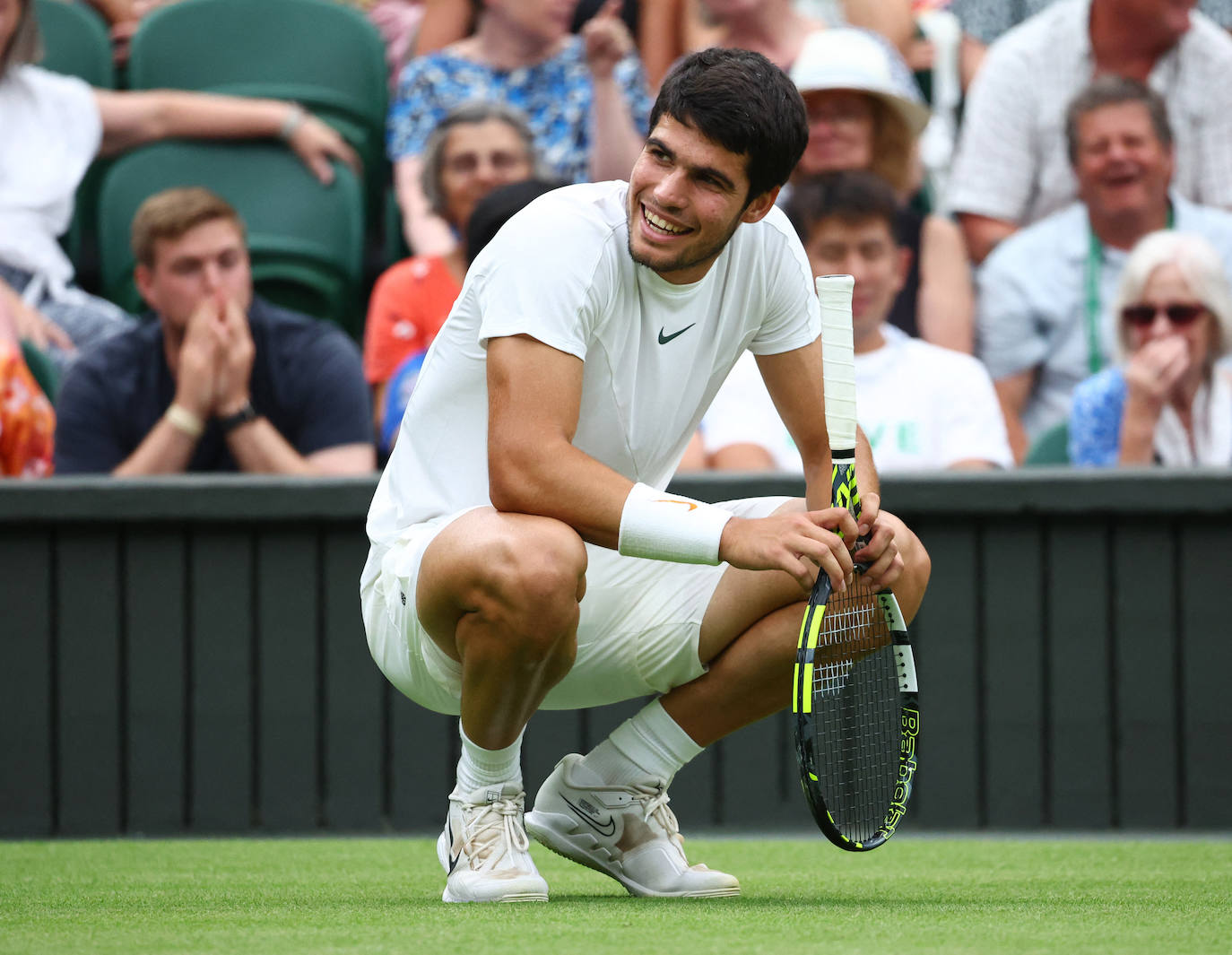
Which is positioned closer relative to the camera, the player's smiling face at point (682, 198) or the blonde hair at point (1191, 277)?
the player's smiling face at point (682, 198)

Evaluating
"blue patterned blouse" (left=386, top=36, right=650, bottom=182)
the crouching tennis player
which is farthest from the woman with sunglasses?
the crouching tennis player

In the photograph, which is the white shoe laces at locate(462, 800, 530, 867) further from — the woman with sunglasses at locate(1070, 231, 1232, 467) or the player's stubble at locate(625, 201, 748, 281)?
the woman with sunglasses at locate(1070, 231, 1232, 467)

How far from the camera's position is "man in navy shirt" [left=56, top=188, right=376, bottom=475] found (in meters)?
4.66

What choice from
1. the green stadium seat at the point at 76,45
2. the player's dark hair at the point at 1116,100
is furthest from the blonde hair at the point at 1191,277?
the green stadium seat at the point at 76,45

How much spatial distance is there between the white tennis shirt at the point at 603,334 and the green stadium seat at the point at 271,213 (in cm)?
284

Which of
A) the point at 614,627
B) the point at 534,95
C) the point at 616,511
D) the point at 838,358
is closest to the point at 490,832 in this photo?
the point at 614,627

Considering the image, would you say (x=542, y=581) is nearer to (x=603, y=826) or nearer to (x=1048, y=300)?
(x=603, y=826)

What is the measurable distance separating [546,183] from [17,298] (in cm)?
167

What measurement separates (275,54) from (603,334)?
3.56m

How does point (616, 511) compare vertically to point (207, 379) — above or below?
below

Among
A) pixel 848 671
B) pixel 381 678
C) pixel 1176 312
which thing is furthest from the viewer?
pixel 1176 312

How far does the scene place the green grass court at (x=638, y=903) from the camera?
2055 millimetres

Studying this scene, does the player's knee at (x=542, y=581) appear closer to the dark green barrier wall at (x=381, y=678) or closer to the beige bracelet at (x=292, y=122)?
the dark green barrier wall at (x=381, y=678)

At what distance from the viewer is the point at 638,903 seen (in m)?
2.58
